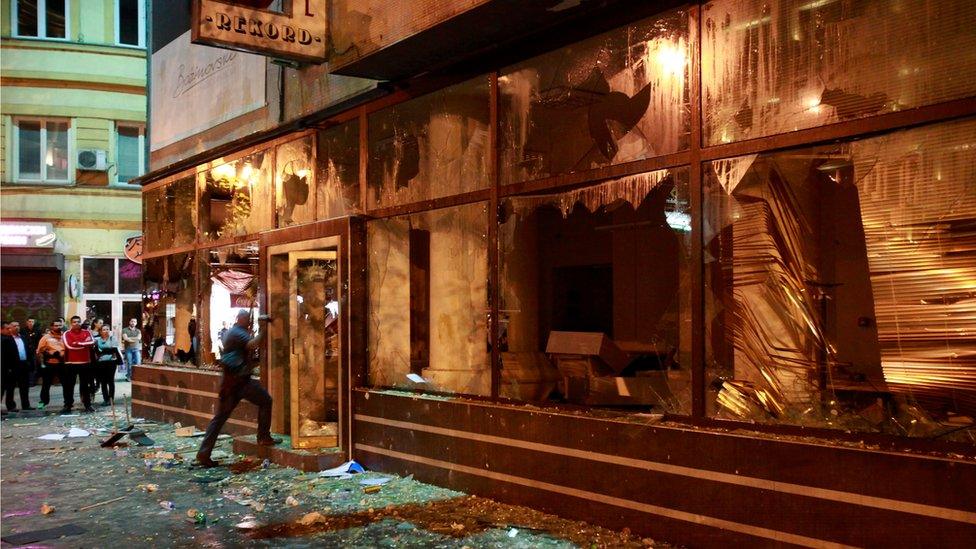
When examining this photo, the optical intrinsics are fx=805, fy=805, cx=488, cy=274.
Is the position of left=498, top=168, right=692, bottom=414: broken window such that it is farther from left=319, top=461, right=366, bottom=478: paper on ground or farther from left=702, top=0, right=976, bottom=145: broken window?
left=319, top=461, right=366, bottom=478: paper on ground

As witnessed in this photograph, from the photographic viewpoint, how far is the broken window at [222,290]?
1259 centimetres

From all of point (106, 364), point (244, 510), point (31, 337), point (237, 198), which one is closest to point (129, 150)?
point (31, 337)

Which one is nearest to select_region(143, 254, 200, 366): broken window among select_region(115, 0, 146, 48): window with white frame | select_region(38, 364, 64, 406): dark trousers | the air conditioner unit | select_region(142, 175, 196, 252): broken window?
select_region(142, 175, 196, 252): broken window

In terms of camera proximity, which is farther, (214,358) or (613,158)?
(214,358)

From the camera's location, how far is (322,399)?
10750mm

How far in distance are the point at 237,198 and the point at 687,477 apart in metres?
9.20

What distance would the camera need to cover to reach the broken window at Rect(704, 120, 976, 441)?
485cm

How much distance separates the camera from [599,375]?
286 inches

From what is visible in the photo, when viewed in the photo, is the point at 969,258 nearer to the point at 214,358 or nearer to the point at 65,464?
the point at 65,464

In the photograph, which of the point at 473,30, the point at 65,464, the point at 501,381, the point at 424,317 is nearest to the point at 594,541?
the point at 501,381

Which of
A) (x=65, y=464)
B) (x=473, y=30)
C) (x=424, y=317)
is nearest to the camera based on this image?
(x=473, y=30)

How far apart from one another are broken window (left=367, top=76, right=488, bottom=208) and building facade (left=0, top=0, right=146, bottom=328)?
1894 centimetres

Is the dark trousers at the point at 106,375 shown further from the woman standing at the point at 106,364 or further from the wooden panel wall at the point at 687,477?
the wooden panel wall at the point at 687,477

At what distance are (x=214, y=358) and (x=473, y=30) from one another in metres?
8.20
